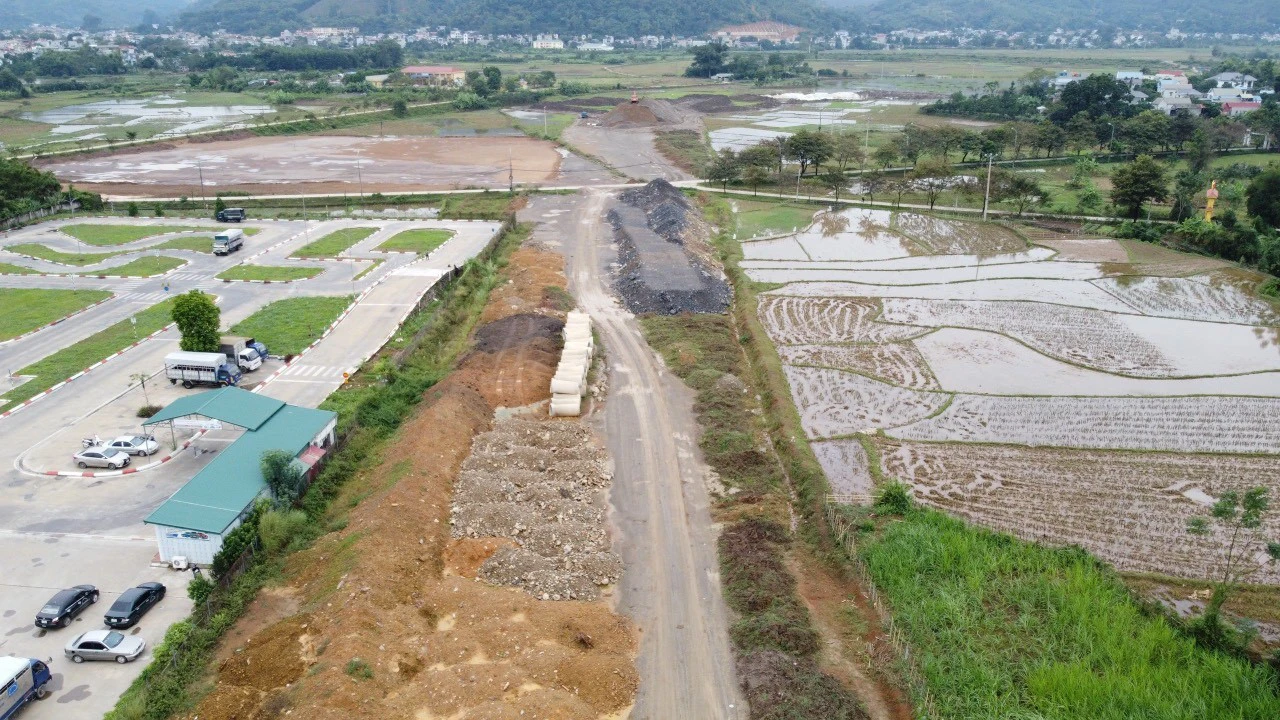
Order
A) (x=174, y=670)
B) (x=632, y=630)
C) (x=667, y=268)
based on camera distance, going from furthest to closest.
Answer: (x=667, y=268)
(x=632, y=630)
(x=174, y=670)

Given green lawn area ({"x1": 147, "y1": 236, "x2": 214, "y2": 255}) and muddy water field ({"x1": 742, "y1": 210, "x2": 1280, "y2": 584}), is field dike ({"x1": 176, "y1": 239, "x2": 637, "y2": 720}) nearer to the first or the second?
muddy water field ({"x1": 742, "y1": 210, "x2": 1280, "y2": 584})

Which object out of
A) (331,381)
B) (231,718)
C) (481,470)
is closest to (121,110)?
(331,381)

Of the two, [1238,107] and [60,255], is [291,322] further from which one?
[1238,107]

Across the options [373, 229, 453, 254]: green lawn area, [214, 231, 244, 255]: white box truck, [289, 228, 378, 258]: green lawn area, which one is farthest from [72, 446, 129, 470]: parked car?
[214, 231, 244, 255]: white box truck

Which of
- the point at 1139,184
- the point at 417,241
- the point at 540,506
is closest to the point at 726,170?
the point at 417,241

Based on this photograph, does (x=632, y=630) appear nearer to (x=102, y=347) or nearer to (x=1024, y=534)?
(x=1024, y=534)

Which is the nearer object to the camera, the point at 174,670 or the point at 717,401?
the point at 174,670

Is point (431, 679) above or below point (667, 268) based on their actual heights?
below

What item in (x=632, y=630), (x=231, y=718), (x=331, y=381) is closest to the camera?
(x=231, y=718)
